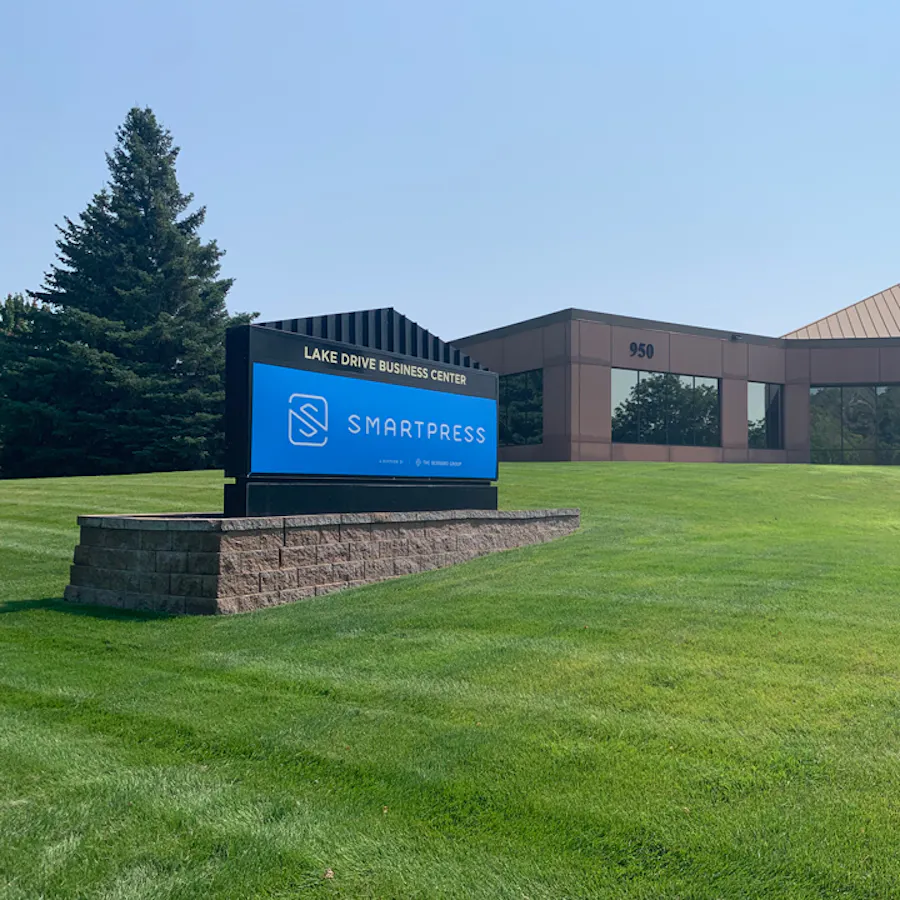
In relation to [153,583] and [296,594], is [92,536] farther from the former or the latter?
[296,594]

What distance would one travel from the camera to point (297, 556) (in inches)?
365

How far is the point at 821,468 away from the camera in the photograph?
83.7 feet

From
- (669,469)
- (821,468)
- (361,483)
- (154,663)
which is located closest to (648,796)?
(154,663)

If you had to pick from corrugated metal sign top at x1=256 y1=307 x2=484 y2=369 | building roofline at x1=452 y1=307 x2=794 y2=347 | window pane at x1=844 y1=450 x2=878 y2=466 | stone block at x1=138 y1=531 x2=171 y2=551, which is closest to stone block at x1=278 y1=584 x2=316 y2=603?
stone block at x1=138 y1=531 x2=171 y2=551

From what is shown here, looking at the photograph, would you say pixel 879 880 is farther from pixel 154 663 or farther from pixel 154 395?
pixel 154 395

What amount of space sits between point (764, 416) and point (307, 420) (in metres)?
30.3

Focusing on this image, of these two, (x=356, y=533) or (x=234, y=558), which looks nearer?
(x=234, y=558)

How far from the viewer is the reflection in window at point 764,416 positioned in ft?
116

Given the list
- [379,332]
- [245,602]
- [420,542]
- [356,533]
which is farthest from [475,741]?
[379,332]

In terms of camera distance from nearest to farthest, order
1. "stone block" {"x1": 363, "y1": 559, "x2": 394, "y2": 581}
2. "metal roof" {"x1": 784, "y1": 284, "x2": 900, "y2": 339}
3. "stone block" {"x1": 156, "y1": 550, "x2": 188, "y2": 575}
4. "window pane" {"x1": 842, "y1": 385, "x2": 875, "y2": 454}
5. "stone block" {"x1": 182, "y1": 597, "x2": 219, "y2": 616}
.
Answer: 1. "stone block" {"x1": 182, "y1": 597, "x2": 219, "y2": 616}
2. "stone block" {"x1": 156, "y1": 550, "x2": 188, "y2": 575}
3. "stone block" {"x1": 363, "y1": 559, "x2": 394, "y2": 581}
4. "window pane" {"x1": 842, "y1": 385, "x2": 875, "y2": 454}
5. "metal roof" {"x1": 784, "y1": 284, "x2": 900, "y2": 339}

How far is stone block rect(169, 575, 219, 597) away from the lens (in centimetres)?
843

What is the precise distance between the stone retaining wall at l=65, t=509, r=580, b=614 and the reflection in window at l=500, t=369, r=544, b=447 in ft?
73.1

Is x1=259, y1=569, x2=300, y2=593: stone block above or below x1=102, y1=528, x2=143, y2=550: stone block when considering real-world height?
below

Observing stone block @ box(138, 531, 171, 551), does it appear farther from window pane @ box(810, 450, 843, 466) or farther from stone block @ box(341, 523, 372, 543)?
window pane @ box(810, 450, 843, 466)
